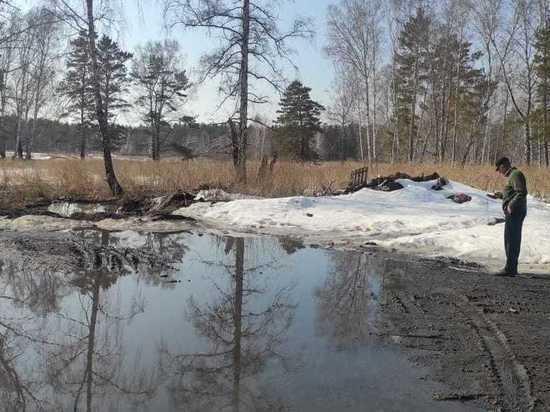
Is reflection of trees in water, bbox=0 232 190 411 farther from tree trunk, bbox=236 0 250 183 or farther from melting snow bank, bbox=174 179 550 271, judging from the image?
tree trunk, bbox=236 0 250 183

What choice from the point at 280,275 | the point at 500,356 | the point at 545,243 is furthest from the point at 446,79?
the point at 500,356

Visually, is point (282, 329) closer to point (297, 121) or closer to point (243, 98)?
point (243, 98)

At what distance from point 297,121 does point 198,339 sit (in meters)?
46.2

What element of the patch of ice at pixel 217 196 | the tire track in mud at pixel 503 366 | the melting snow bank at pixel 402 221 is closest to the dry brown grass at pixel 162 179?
the patch of ice at pixel 217 196

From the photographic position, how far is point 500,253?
28.2 feet

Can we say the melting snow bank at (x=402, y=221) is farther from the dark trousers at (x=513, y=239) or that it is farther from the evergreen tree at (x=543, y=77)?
the evergreen tree at (x=543, y=77)

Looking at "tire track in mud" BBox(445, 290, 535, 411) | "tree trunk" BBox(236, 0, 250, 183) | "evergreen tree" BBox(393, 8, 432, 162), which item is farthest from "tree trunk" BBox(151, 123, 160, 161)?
"tire track in mud" BBox(445, 290, 535, 411)

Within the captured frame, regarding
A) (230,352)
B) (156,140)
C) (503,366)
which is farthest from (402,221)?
(156,140)

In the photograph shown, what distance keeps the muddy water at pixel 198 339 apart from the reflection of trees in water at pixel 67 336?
14 millimetres

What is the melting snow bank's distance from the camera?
8891mm

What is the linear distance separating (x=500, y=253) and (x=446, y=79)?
28.7 metres

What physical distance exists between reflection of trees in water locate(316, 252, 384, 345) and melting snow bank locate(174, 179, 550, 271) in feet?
4.97

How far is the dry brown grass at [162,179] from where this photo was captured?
15188 mm

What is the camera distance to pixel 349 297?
6.25 metres
